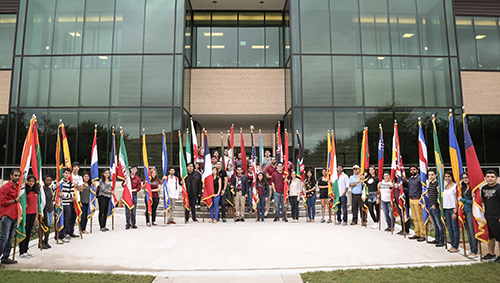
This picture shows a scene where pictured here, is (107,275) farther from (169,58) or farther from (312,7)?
(312,7)

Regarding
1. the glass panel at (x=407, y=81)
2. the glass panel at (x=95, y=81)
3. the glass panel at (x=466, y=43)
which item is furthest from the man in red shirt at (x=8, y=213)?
the glass panel at (x=466, y=43)

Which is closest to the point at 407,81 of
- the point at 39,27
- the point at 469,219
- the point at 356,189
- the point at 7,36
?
the point at 356,189

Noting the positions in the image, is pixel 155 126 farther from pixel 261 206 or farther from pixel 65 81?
pixel 261 206

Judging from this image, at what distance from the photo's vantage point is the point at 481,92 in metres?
18.1

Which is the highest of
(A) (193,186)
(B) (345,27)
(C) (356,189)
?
(B) (345,27)

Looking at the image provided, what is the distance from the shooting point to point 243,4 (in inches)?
773

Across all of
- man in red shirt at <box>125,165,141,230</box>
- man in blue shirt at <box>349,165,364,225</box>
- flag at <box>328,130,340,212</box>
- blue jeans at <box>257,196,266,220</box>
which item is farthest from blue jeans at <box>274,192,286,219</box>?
man in red shirt at <box>125,165,141,230</box>

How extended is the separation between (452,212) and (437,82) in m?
13.0

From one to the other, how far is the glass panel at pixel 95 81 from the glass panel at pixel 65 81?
376 millimetres

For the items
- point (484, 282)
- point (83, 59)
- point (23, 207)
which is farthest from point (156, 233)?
point (83, 59)

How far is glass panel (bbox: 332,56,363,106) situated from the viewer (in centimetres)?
1705

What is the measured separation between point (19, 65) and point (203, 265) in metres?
17.5

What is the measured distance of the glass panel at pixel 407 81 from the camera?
1727 centimetres

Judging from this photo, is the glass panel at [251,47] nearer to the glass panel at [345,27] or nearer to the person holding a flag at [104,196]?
the glass panel at [345,27]
